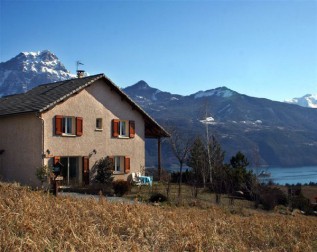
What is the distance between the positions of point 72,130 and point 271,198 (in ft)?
40.8

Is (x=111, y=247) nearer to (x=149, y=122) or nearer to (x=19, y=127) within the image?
(x=19, y=127)

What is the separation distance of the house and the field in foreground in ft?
47.7

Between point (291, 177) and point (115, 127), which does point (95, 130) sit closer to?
point (115, 127)

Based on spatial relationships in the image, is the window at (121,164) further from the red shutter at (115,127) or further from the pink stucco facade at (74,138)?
the red shutter at (115,127)

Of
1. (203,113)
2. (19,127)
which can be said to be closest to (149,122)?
(19,127)

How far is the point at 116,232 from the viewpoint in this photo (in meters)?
8.75

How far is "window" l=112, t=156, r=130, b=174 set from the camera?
101ft

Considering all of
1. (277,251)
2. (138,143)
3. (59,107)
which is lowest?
(277,251)

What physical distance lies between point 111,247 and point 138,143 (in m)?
25.2

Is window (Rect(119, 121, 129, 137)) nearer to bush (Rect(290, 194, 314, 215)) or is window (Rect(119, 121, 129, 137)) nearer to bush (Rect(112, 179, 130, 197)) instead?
bush (Rect(112, 179, 130, 197))

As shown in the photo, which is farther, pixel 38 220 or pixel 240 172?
pixel 240 172

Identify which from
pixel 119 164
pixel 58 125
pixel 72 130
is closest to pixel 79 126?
pixel 72 130

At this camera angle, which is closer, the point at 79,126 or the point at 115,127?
the point at 79,126

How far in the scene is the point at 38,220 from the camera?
8.31 metres
